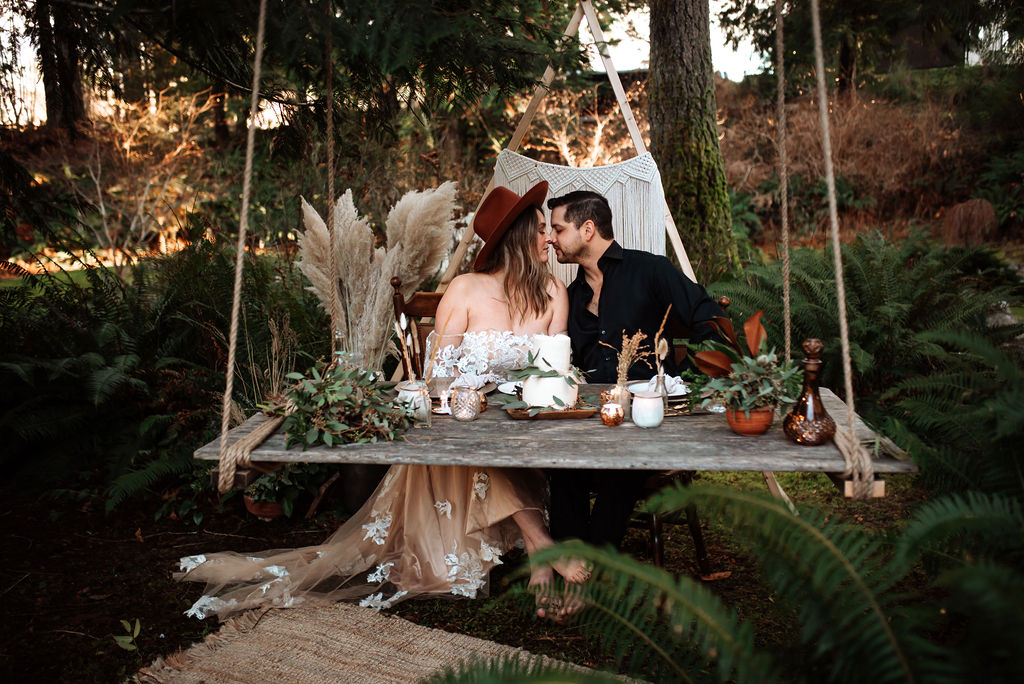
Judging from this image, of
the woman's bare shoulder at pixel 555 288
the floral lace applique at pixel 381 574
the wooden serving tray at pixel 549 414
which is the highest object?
the woman's bare shoulder at pixel 555 288

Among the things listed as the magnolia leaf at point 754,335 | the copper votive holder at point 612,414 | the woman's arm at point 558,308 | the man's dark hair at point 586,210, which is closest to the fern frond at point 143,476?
the woman's arm at point 558,308

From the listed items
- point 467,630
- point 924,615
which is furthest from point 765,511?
point 467,630

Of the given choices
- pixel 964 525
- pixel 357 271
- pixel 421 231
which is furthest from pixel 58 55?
pixel 964 525

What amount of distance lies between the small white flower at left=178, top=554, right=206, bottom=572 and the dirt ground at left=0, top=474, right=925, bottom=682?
0.07 m

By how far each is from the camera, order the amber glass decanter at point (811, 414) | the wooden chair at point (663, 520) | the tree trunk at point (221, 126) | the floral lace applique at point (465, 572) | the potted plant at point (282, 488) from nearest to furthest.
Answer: the amber glass decanter at point (811, 414) → the wooden chair at point (663, 520) → the floral lace applique at point (465, 572) → the potted plant at point (282, 488) → the tree trunk at point (221, 126)

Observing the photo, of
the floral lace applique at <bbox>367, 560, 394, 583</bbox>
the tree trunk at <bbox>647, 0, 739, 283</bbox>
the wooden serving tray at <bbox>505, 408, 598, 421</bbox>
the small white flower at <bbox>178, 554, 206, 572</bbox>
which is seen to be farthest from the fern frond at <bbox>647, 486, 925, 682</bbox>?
the tree trunk at <bbox>647, 0, 739, 283</bbox>

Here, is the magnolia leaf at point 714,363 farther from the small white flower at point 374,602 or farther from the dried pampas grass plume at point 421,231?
the dried pampas grass plume at point 421,231

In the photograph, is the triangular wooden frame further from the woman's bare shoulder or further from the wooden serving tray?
the wooden serving tray

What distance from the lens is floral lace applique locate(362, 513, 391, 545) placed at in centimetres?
277

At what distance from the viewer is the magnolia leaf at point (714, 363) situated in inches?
80.0

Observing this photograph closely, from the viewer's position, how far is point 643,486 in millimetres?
2559

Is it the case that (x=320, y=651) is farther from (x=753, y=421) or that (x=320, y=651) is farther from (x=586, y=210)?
(x=586, y=210)

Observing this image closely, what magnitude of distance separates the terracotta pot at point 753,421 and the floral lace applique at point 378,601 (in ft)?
4.54

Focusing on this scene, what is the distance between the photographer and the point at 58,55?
9.38 ft
